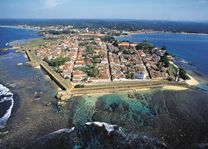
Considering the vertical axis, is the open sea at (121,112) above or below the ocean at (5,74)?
above

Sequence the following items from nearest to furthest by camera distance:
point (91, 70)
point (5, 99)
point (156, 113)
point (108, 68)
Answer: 1. point (156, 113)
2. point (5, 99)
3. point (91, 70)
4. point (108, 68)

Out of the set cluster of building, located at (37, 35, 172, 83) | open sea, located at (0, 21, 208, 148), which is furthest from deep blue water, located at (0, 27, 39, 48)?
open sea, located at (0, 21, 208, 148)

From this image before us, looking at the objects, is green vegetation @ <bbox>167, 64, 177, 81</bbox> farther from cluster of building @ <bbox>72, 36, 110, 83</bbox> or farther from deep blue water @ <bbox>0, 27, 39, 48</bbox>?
deep blue water @ <bbox>0, 27, 39, 48</bbox>

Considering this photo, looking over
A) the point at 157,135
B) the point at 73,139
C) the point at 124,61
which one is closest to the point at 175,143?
the point at 157,135

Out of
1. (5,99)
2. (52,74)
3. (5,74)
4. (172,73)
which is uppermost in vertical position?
(172,73)

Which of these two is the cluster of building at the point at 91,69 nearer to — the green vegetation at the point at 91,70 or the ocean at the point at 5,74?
the green vegetation at the point at 91,70

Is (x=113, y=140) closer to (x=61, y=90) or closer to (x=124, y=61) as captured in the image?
(x=61, y=90)

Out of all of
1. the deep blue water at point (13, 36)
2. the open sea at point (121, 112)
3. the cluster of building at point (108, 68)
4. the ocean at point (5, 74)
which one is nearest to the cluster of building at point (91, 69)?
the cluster of building at point (108, 68)

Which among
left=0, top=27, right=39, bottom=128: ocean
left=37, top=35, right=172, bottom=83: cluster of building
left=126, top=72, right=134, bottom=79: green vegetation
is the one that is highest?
left=126, top=72, right=134, bottom=79: green vegetation

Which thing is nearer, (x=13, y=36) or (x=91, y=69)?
(x=91, y=69)

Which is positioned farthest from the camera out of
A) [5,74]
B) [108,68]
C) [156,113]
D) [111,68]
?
[108,68]

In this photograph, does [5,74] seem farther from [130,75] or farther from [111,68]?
[130,75]

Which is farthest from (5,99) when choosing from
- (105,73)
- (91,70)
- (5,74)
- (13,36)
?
(13,36)
